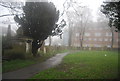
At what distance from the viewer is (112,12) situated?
5.43m

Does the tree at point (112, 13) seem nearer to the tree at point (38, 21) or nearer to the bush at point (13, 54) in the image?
the tree at point (38, 21)

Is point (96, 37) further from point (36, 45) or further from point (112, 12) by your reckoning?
point (36, 45)

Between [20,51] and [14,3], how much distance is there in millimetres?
2415

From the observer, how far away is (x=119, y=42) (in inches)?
205

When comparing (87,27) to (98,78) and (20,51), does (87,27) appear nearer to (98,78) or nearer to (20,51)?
(98,78)

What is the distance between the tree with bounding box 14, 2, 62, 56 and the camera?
7691 mm

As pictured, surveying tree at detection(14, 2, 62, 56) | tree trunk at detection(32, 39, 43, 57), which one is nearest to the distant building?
tree at detection(14, 2, 62, 56)

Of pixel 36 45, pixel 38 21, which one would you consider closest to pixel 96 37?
pixel 38 21

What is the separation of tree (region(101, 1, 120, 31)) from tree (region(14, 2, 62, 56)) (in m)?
3.51

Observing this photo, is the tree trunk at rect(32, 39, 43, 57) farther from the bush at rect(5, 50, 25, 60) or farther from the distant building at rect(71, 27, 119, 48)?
the distant building at rect(71, 27, 119, 48)

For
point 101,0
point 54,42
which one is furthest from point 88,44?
point 101,0

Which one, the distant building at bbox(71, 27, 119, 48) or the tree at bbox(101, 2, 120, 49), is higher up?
the tree at bbox(101, 2, 120, 49)

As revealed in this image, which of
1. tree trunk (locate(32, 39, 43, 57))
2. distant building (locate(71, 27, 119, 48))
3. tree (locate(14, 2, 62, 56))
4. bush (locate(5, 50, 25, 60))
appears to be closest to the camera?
bush (locate(5, 50, 25, 60))

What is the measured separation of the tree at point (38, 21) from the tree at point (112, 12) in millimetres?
3511
